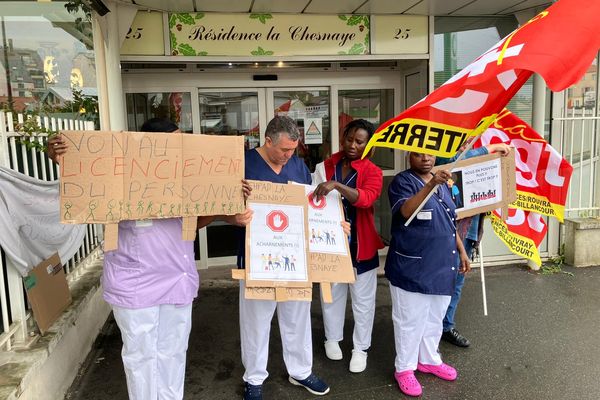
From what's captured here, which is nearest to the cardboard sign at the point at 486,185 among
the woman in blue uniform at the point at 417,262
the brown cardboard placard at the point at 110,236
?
the woman in blue uniform at the point at 417,262

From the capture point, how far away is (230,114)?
5.70m

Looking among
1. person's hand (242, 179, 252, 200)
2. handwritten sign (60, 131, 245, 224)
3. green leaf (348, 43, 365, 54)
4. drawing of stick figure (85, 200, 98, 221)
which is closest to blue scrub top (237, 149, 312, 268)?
person's hand (242, 179, 252, 200)

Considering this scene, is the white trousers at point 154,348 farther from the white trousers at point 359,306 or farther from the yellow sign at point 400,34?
the yellow sign at point 400,34

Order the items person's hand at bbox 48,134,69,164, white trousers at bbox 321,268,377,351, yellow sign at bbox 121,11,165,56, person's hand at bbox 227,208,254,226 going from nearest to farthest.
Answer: person's hand at bbox 48,134,69,164 < person's hand at bbox 227,208,254,226 < white trousers at bbox 321,268,377,351 < yellow sign at bbox 121,11,165,56

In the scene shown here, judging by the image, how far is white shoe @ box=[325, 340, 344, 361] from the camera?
3570 millimetres

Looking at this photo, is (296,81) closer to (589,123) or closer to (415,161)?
(415,161)

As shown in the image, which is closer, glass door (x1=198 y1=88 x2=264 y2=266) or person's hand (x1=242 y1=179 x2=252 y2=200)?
person's hand (x1=242 y1=179 x2=252 y2=200)

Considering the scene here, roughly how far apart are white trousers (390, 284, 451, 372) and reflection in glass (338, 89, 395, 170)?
3.18 metres

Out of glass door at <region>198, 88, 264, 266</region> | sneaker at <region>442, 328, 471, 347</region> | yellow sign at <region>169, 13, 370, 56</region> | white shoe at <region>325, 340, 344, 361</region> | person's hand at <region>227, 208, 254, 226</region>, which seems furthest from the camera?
glass door at <region>198, 88, 264, 266</region>

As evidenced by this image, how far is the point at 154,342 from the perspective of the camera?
7.85 ft

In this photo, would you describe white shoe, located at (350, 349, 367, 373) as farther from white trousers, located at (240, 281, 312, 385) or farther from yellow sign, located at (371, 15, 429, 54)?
yellow sign, located at (371, 15, 429, 54)

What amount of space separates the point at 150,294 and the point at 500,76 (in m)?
2.13

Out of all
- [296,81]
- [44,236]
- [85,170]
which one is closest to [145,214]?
[85,170]

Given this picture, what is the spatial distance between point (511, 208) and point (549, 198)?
0.33m
